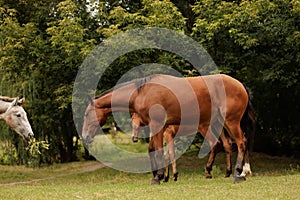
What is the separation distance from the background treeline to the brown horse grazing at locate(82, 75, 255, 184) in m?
3.51

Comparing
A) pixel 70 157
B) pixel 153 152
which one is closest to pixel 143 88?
pixel 153 152

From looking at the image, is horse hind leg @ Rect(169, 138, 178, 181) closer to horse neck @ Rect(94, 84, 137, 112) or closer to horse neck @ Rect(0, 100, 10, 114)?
horse neck @ Rect(94, 84, 137, 112)

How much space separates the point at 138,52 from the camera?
14570 mm

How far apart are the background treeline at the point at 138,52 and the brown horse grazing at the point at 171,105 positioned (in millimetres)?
3515

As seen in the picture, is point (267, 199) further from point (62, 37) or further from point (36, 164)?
point (36, 164)

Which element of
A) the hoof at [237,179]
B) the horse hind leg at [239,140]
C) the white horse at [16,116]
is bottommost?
the hoof at [237,179]

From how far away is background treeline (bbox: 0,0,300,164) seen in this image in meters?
14.0

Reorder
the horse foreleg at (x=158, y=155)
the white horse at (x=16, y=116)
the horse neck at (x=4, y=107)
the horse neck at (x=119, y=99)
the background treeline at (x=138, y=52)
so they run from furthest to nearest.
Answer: the background treeline at (x=138, y=52), the horse neck at (x=119, y=99), the horse foreleg at (x=158, y=155), the horse neck at (x=4, y=107), the white horse at (x=16, y=116)

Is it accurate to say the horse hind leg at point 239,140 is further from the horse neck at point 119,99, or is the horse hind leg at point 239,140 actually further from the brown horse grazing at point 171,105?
the horse neck at point 119,99

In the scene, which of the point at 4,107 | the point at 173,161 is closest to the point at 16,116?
the point at 4,107

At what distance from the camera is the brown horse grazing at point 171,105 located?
10.3 metres

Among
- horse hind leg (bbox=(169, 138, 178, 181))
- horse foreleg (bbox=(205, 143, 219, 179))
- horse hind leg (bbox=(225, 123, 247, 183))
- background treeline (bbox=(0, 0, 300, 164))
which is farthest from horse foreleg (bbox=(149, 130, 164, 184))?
background treeline (bbox=(0, 0, 300, 164))

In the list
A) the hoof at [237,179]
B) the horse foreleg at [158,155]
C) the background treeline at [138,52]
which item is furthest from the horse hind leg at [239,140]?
the background treeline at [138,52]

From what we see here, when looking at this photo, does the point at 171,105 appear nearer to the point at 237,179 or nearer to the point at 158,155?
the point at 158,155
